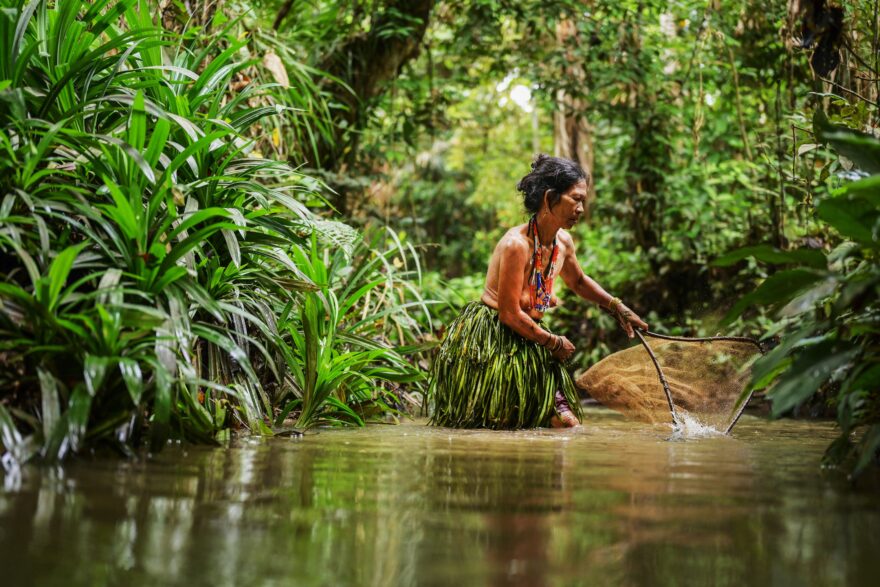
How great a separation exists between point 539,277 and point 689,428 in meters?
1.04

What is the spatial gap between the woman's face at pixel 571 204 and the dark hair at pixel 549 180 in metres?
0.02

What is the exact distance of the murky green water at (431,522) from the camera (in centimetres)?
124

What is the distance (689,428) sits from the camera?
→ 157 inches

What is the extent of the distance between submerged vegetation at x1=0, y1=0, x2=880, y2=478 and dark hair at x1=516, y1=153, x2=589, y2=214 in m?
0.78

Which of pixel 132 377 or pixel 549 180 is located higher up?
pixel 549 180

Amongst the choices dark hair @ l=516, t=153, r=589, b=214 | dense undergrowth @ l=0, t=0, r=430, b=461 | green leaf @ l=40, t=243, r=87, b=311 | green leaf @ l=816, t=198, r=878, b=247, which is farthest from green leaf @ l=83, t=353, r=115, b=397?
dark hair @ l=516, t=153, r=589, b=214

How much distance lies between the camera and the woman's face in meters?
4.38

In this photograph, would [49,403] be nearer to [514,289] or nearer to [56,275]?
[56,275]

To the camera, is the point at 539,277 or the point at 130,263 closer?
the point at 130,263

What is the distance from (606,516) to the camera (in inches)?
65.2

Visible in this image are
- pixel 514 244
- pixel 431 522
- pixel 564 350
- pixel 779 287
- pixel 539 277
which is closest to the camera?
pixel 431 522

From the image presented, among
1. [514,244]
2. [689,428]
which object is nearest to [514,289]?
[514,244]

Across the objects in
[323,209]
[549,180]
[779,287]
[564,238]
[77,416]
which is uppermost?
[323,209]

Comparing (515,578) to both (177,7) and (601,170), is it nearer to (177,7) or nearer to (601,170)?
(177,7)
